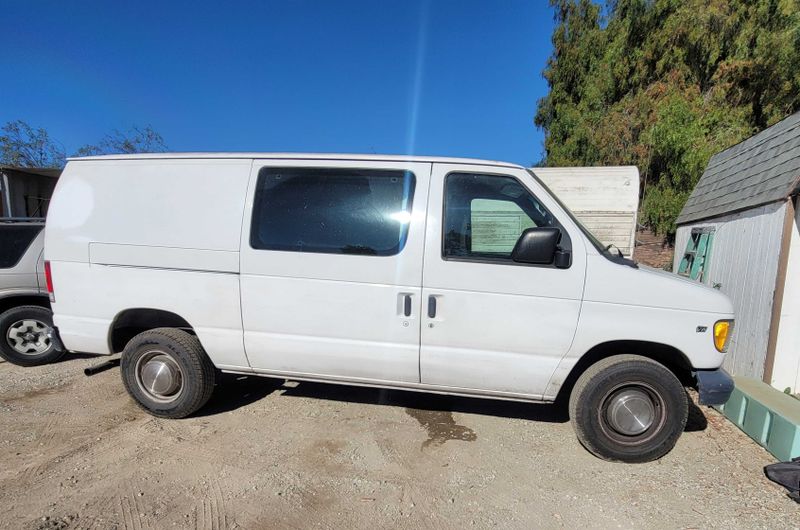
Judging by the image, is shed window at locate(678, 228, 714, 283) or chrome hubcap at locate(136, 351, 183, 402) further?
shed window at locate(678, 228, 714, 283)

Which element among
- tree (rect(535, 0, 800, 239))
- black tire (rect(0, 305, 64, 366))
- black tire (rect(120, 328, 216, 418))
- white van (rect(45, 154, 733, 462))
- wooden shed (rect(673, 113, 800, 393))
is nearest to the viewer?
white van (rect(45, 154, 733, 462))

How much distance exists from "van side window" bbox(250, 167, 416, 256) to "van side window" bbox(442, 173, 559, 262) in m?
0.32

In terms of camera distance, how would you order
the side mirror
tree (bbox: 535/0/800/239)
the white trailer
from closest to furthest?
the side mirror < the white trailer < tree (bbox: 535/0/800/239)

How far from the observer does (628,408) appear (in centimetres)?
310

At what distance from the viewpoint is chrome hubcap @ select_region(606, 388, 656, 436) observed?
3.10 m

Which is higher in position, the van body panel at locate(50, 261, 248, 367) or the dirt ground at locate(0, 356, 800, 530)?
the van body panel at locate(50, 261, 248, 367)

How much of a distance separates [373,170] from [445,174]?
0.56m

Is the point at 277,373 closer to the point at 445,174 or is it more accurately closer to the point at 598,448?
the point at 445,174

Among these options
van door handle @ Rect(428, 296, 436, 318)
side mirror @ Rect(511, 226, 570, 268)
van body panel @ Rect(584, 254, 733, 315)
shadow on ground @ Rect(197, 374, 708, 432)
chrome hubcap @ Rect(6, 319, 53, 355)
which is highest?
side mirror @ Rect(511, 226, 570, 268)

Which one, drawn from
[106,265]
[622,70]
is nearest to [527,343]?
[106,265]

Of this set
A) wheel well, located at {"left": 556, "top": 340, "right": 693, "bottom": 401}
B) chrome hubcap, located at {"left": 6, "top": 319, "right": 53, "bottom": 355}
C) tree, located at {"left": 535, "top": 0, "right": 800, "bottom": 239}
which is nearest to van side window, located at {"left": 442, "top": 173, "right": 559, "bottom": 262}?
wheel well, located at {"left": 556, "top": 340, "right": 693, "bottom": 401}

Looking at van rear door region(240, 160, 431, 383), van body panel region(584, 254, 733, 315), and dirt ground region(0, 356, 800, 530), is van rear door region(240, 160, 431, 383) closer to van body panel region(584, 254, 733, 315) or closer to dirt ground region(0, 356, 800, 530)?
dirt ground region(0, 356, 800, 530)

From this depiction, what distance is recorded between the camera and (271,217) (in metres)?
3.36

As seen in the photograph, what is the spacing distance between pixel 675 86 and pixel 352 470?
16.8 m
